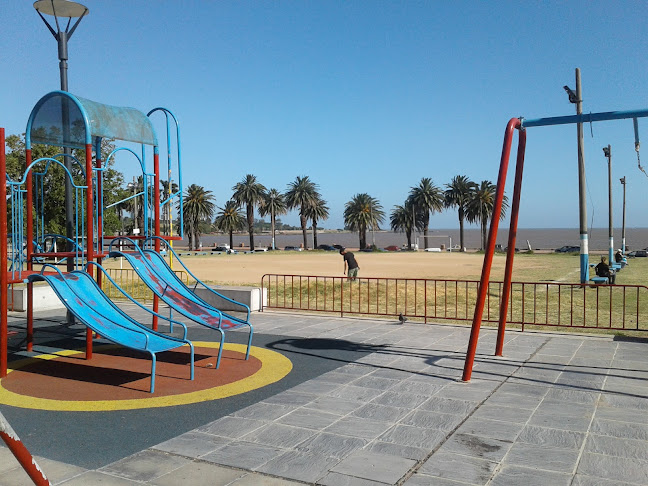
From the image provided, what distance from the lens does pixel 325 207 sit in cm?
8331

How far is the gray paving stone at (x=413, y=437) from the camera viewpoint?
209 inches

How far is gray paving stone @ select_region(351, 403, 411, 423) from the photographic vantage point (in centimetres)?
607

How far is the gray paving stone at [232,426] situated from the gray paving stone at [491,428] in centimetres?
201

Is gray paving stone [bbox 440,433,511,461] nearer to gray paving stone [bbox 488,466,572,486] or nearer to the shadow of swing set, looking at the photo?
gray paving stone [bbox 488,466,572,486]

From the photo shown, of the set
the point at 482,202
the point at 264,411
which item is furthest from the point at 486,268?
the point at 482,202

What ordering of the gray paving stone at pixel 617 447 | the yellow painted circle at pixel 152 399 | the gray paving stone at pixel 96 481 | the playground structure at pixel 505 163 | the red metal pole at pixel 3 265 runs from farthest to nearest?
1. the red metal pole at pixel 3 265
2. the playground structure at pixel 505 163
3. the yellow painted circle at pixel 152 399
4. the gray paving stone at pixel 617 447
5. the gray paving stone at pixel 96 481

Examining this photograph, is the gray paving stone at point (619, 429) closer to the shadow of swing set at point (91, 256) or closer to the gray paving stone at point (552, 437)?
the gray paving stone at point (552, 437)

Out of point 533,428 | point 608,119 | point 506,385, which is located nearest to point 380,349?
point 506,385

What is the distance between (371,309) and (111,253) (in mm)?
8705

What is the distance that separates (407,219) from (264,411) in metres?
78.9

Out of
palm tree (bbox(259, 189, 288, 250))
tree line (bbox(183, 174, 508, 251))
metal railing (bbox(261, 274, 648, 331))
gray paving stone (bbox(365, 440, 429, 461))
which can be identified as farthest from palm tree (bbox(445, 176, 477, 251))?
gray paving stone (bbox(365, 440, 429, 461))

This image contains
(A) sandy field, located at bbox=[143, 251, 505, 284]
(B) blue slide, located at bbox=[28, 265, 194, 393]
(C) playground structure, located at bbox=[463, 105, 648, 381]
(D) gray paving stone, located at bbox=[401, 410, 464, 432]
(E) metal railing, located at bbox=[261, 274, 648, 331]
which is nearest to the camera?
(D) gray paving stone, located at bbox=[401, 410, 464, 432]

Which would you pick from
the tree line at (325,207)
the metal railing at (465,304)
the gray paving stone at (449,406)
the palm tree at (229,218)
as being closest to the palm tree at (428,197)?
the tree line at (325,207)

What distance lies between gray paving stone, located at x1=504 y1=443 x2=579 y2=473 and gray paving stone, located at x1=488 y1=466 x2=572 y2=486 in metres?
0.10
